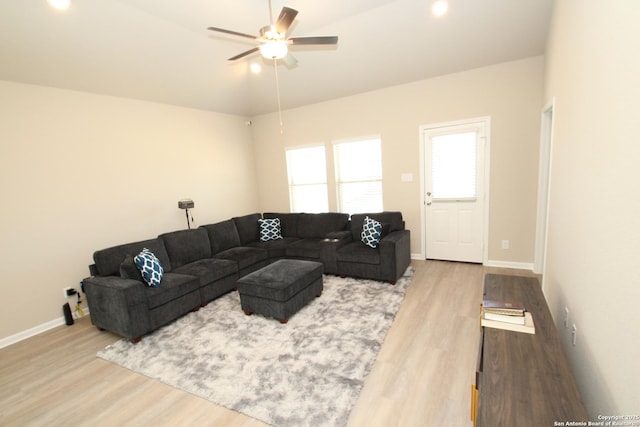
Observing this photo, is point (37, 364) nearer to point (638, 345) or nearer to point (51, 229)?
point (51, 229)

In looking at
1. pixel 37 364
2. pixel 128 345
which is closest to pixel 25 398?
pixel 37 364

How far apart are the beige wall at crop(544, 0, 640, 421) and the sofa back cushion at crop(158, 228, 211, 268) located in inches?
166

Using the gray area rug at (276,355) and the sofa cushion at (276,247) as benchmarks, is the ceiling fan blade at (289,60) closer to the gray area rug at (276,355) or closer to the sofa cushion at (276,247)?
the sofa cushion at (276,247)

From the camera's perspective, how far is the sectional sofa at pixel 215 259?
9.65 ft

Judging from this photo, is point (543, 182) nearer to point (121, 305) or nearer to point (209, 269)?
point (209, 269)

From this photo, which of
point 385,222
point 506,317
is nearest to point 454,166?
point 385,222

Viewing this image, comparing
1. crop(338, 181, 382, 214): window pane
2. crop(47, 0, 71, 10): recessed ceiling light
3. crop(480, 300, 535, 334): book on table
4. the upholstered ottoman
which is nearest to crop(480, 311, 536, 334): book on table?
crop(480, 300, 535, 334): book on table

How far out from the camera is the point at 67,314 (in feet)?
11.0

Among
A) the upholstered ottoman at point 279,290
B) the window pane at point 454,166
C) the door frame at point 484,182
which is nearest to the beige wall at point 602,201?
the door frame at point 484,182

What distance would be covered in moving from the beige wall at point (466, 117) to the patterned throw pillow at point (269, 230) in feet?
3.84

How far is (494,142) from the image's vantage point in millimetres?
3967

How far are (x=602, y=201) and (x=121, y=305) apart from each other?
3.78m

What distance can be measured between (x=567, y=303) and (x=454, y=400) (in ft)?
3.42

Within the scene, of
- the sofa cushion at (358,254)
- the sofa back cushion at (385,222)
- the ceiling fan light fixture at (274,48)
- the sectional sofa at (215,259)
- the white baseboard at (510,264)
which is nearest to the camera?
the ceiling fan light fixture at (274,48)
